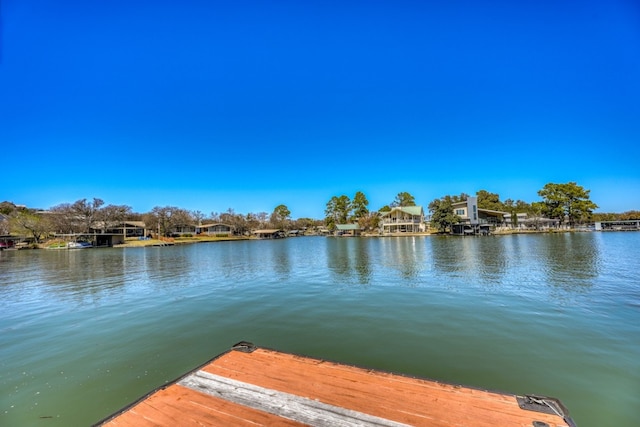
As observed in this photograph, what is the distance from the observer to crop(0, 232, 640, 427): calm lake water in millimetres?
4473

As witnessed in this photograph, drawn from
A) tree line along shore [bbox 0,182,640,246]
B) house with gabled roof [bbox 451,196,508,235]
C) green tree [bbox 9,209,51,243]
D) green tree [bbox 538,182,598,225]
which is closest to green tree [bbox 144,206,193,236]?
tree line along shore [bbox 0,182,640,246]

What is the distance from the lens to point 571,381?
4.61 meters

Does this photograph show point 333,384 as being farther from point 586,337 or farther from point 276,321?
point 586,337

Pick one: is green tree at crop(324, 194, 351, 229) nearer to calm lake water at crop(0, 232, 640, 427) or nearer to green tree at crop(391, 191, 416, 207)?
green tree at crop(391, 191, 416, 207)

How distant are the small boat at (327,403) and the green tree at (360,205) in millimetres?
81772

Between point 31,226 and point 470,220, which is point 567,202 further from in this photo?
point 31,226

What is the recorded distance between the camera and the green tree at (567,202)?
6556 cm

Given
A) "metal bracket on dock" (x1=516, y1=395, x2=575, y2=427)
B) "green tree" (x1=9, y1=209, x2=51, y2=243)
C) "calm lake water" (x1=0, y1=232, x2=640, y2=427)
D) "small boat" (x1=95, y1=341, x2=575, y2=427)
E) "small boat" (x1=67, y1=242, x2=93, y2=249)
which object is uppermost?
"green tree" (x1=9, y1=209, x2=51, y2=243)

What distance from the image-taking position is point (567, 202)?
67.2 m

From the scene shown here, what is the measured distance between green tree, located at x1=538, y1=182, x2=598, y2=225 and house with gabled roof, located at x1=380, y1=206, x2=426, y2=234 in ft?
96.9

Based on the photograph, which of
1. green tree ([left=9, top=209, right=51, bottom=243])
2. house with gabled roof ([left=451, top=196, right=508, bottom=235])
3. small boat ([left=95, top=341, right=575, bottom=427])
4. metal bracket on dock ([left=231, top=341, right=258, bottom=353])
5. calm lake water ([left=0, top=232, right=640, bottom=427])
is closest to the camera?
small boat ([left=95, top=341, right=575, bottom=427])

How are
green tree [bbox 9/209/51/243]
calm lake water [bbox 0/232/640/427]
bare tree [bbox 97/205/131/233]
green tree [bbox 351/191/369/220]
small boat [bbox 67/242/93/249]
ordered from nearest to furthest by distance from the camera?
calm lake water [bbox 0/232/640/427], small boat [bbox 67/242/93/249], green tree [bbox 9/209/51/243], bare tree [bbox 97/205/131/233], green tree [bbox 351/191/369/220]

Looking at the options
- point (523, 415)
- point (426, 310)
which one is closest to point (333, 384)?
point (523, 415)

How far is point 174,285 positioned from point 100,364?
881 cm
